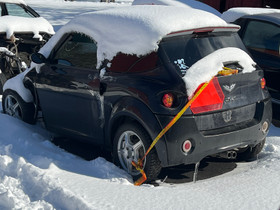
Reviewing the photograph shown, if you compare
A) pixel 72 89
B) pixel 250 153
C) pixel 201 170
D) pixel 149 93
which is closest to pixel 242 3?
pixel 250 153

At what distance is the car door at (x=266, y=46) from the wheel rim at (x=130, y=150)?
129 inches

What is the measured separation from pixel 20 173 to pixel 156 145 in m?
1.38

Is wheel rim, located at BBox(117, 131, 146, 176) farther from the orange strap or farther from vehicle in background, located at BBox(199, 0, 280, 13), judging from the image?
vehicle in background, located at BBox(199, 0, 280, 13)

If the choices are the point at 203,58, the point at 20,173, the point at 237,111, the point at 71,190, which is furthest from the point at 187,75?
the point at 20,173

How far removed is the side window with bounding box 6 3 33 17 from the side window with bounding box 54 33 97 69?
17.2 feet

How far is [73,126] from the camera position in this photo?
249 inches

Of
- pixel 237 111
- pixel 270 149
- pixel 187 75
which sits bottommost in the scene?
pixel 270 149

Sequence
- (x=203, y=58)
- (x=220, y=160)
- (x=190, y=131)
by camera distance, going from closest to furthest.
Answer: (x=190, y=131) → (x=203, y=58) → (x=220, y=160)

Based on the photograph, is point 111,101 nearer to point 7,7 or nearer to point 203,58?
point 203,58

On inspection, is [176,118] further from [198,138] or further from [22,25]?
[22,25]

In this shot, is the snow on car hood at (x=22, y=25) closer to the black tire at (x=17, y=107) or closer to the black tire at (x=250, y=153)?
the black tire at (x=17, y=107)

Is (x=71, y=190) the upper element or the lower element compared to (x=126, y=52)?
lower

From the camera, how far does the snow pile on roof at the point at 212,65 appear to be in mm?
5152

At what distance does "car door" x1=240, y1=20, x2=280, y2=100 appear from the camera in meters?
7.98
